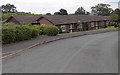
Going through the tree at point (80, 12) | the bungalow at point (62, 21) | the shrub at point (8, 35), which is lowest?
the shrub at point (8, 35)

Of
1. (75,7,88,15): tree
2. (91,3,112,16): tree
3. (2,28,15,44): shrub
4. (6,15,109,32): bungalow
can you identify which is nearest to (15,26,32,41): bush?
(2,28,15,44): shrub

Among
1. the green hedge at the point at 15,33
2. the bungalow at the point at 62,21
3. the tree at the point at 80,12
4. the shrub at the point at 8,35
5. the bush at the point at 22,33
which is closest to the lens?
the shrub at the point at 8,35

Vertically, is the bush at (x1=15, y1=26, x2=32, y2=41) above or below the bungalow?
below

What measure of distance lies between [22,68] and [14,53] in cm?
342

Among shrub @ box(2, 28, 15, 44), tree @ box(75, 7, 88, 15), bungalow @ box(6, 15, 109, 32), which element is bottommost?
shrub @ box(2, 28, 15, 44)

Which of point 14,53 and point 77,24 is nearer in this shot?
point 14,53

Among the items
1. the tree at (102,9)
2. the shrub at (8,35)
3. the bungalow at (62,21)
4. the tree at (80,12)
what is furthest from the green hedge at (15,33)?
the tree at (102,9)

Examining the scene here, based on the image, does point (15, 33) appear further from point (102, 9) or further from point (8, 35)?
point (102, 9)

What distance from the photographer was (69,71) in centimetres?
697

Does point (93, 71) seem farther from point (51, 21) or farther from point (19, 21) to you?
point (19, 21)

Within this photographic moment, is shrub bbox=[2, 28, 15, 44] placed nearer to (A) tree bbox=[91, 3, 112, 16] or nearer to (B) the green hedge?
(B) the green hedge

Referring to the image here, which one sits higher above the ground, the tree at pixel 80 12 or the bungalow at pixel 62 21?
the tree at pixel 80 12

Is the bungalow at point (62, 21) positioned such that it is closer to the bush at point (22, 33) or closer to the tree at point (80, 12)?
the bush at point (22, 33)

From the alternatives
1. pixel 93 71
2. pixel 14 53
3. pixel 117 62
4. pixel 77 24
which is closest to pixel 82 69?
pixel 93 71
